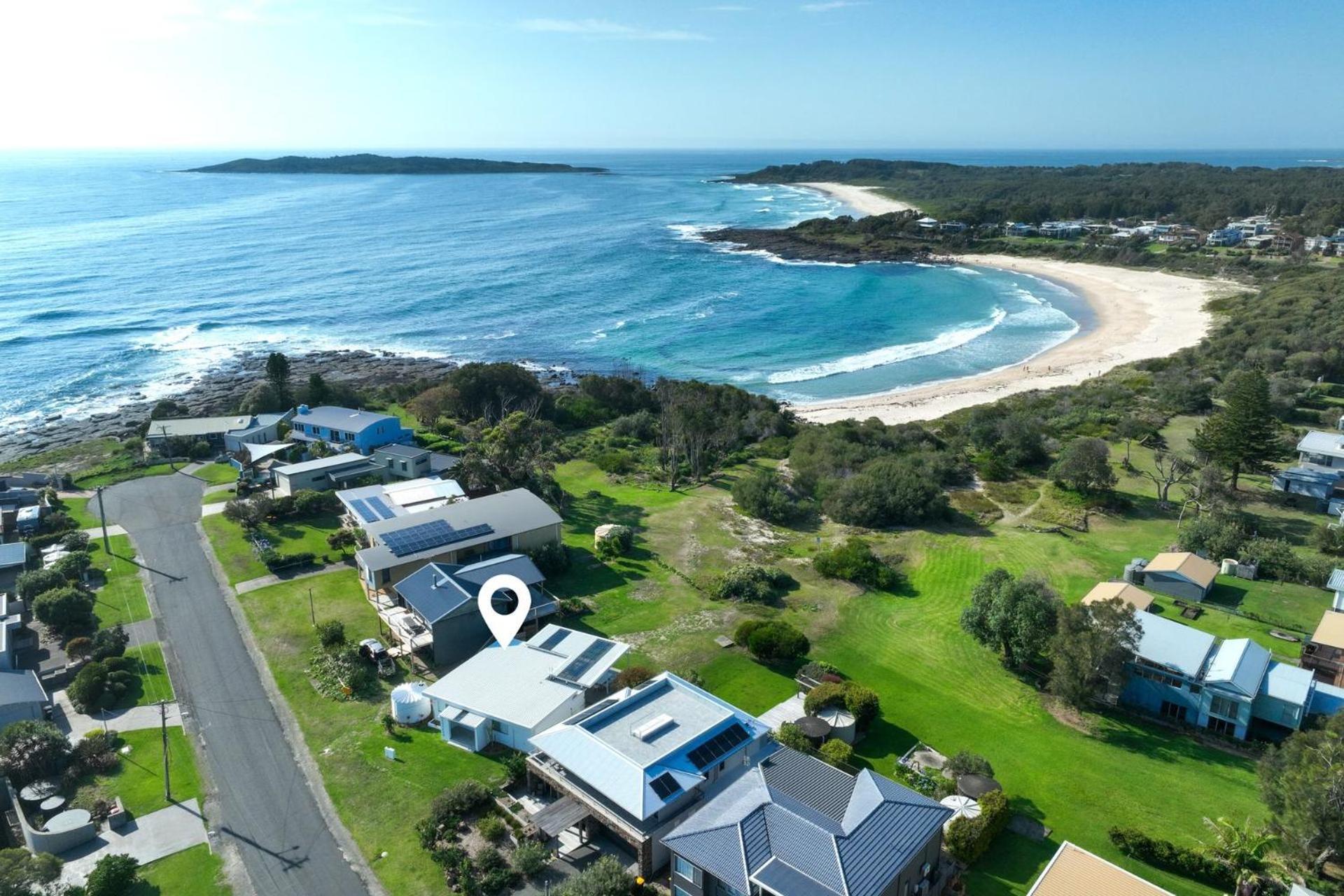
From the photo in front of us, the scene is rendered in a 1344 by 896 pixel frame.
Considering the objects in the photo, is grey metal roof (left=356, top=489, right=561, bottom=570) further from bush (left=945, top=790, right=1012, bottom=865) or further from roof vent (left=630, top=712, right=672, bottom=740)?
bush (left=945, top=790, right=1012, bottom=865)

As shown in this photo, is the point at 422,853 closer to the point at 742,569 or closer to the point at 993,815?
the point at 993,815

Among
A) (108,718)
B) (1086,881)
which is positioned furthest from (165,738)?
(1086,881)

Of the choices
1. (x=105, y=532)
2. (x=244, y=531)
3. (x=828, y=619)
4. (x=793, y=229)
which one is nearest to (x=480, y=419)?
(x=244, y=531)

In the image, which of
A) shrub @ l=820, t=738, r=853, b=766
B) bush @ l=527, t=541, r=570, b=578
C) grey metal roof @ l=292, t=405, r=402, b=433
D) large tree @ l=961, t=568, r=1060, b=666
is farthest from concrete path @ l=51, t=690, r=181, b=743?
large tree @ l=961, t=568, r=1060, b=666

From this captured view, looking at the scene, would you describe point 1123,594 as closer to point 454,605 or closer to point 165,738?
point 454,605

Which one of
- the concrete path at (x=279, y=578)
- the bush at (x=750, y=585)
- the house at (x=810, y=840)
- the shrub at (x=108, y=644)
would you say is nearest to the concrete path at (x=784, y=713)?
the house at (x=810, y=840)

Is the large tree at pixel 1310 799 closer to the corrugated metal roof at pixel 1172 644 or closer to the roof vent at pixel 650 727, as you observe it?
the corrugated metal roof at pixel 1172 644
